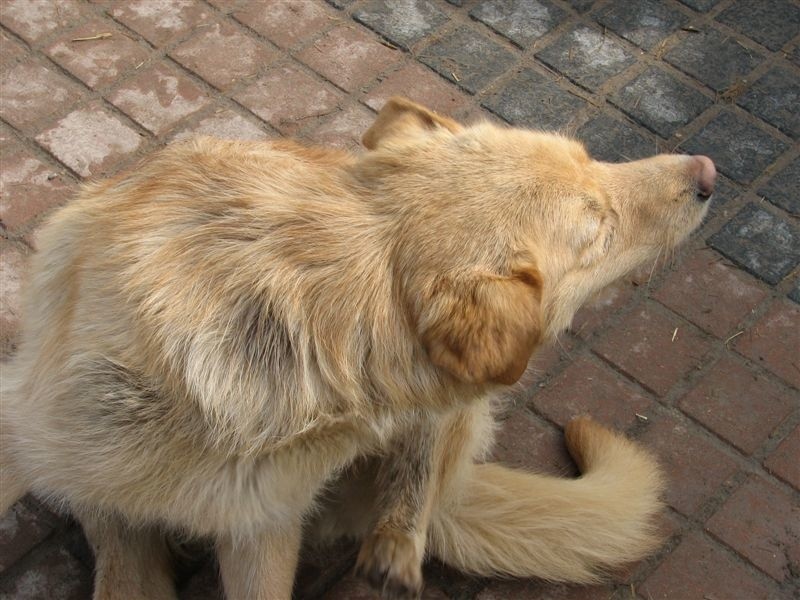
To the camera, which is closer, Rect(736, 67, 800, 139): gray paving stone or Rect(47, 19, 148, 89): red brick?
Rect(47, 19, 148, 89): red brick

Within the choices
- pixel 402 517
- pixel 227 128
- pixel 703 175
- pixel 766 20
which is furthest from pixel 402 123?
pixel 766 20

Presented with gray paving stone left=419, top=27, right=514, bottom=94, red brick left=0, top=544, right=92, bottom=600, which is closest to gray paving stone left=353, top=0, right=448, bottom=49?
gray paving stone left=419, top=27, right=514, bottom=94

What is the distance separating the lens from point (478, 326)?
2.94m

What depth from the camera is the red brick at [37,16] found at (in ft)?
18.2

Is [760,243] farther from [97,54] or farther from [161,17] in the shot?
[97,54]

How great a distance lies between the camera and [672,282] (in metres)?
4.89

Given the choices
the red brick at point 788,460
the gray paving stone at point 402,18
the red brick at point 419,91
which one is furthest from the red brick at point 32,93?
the red brick at point 788,460

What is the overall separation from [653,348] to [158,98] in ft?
8.80

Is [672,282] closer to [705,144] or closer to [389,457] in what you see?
[705,144]

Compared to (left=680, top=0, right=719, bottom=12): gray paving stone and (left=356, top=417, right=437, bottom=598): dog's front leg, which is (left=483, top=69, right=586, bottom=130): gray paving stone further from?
(left=356, top=417, right=437, bottom=598): dog's front leg

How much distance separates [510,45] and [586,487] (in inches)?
108

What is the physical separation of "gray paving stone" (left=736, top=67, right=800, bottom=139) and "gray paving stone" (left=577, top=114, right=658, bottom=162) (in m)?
0.64

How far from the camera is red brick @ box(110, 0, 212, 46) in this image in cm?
565

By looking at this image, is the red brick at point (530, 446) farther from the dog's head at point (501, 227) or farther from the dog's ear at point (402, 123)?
the dog's ear at point (402, 123)
